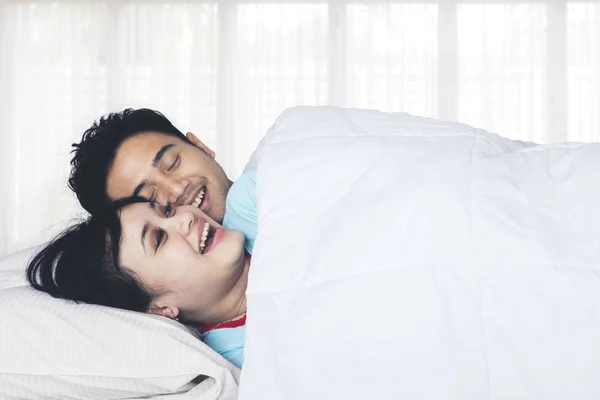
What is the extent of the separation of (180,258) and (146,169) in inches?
18.3

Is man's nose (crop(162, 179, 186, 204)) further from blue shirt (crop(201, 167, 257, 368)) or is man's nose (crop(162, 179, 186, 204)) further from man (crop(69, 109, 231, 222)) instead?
blue shirt (crop(201, 167, 257, 368))

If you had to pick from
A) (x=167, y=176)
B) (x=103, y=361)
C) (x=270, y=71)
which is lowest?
(x=103, y=361)

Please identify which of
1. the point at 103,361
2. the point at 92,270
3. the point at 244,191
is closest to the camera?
the point at 103,361

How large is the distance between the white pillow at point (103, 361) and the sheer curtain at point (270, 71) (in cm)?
375

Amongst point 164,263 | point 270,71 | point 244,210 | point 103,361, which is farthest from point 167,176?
point 270,71

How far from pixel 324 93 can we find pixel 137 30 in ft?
4.28

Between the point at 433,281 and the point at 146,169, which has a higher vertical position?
the point at 146,169

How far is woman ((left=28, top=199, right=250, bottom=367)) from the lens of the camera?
3.90 feet

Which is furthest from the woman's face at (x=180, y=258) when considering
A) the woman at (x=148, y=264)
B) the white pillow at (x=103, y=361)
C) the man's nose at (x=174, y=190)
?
the man's nose at (x=174, y=190)

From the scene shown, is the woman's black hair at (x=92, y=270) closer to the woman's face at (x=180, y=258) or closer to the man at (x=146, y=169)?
the woman's face at (x=180, y=258)

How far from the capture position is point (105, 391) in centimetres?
101

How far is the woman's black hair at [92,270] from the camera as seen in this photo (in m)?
1.17

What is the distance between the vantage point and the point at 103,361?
995 millimetres

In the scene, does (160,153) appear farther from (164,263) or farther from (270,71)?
(270,71)
